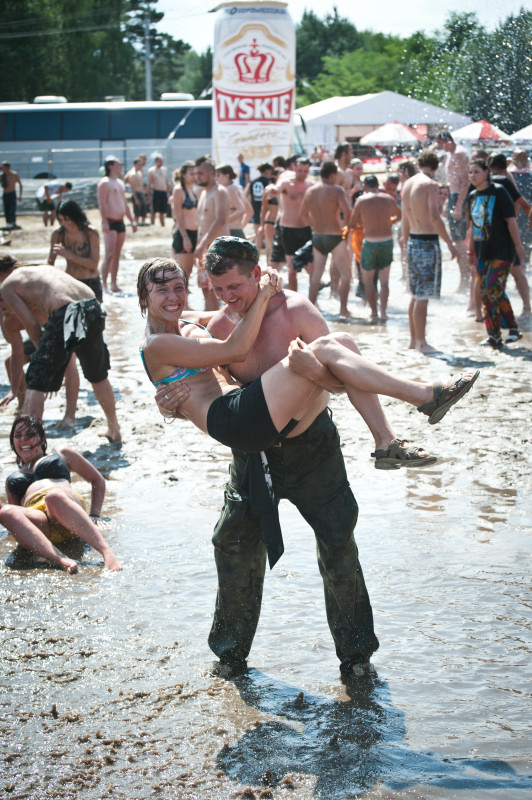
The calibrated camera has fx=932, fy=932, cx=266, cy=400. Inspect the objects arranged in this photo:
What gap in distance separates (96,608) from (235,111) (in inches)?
798

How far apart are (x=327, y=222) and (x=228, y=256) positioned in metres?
8.01

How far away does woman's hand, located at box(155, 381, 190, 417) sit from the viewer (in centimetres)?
371

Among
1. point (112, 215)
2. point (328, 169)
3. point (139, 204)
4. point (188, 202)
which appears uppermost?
point (328, 169)

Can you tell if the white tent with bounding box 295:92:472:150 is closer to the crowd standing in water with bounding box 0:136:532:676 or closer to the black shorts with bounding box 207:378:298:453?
the crowd standing in water with bounding box 0:136:532:676

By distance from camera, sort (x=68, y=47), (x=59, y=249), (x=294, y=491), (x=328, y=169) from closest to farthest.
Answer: (x=294, y=491) → (x=59, y=249) → (x=328, y=169) → (x=68, y=47)

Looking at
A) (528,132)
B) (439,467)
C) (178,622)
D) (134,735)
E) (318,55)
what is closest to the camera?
(134,735)

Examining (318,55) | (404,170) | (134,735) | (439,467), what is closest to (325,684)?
(134,735)

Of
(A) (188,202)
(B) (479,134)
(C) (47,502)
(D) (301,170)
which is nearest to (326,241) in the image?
(D) (301,170)

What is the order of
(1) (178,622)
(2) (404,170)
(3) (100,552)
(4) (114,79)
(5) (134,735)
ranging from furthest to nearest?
1. (4) (114,79)
2. (2) (404,170)
3. (3) (100,552)
4. (1) (178,622)
5. (5) (134,735)

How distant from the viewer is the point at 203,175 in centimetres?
1034

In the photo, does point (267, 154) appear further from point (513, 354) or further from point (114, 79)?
point (114, 79)

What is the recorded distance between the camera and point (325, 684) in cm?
383

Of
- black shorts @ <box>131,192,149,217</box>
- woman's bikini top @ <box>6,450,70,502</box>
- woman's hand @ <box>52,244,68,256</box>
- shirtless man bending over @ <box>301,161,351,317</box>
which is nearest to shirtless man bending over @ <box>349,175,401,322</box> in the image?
shirtless man bending over @ <box>301,161,351,317</box>

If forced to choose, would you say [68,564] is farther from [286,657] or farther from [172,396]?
[172,396]
